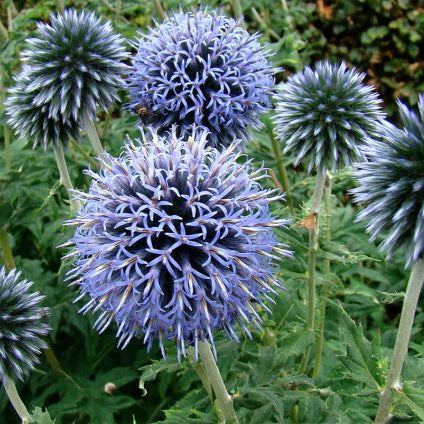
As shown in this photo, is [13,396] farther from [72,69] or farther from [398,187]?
[398,187]

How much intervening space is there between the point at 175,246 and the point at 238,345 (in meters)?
0.96

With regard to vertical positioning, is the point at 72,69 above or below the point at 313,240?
above

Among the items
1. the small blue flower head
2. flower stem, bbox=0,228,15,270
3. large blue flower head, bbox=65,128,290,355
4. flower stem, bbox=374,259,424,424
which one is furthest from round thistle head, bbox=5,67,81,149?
flower stem, bbox=374,259,424,424

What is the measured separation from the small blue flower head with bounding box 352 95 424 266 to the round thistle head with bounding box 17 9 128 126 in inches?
60.1

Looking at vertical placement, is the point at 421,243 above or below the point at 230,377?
above

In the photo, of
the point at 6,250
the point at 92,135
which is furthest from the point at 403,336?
the point at 6,250

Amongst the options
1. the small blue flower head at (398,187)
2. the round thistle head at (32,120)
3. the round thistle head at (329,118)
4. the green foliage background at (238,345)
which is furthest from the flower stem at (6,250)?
the small blue flower head at (398,187)

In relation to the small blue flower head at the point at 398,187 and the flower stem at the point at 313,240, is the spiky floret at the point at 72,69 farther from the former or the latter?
the small blue flower head at the point at 398,187

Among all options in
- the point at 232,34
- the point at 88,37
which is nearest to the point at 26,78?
the point at 88,37

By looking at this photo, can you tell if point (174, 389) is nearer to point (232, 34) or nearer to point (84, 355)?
point (84, 355)

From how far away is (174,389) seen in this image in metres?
3.81

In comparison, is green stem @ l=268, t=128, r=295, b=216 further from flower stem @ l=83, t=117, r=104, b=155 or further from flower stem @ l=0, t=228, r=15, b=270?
flower stem @ l=0, t=228, r=15, b=270

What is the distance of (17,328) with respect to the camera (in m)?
2.54

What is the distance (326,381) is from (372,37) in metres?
5.51
